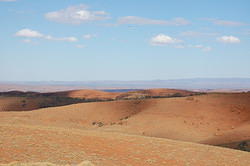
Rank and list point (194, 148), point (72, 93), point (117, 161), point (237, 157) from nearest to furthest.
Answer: point (117, 161) < point (237, 157) < point (194, 148) < point (72, 93)

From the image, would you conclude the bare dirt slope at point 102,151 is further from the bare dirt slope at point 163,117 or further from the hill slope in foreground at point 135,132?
→ the bare dirt slope at point 163,117

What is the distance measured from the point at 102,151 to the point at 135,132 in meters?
12.8

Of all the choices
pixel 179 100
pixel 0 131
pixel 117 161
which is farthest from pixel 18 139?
pixel 179 100

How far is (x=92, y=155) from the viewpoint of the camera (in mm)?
11836

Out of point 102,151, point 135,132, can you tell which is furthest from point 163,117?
point 102,151

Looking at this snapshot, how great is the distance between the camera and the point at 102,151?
41.0 ft

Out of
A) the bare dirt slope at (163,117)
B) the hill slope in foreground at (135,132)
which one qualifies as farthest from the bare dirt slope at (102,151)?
the bare dirt slope at (163,117)

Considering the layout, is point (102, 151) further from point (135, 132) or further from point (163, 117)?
point (163, 117)

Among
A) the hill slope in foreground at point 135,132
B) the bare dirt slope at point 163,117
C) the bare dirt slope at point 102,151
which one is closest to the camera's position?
the bare dirt slope at point 102,151

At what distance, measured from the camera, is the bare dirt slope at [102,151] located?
1127cm

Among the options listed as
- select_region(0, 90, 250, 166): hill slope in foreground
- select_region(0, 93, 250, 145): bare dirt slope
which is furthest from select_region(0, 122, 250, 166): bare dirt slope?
select_region(0, 93, 250, 145): bare dirt slope

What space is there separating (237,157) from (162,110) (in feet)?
53.3

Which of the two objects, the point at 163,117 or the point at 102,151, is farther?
the point at 163,117

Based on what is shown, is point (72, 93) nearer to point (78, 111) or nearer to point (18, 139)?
point (78, 111)
